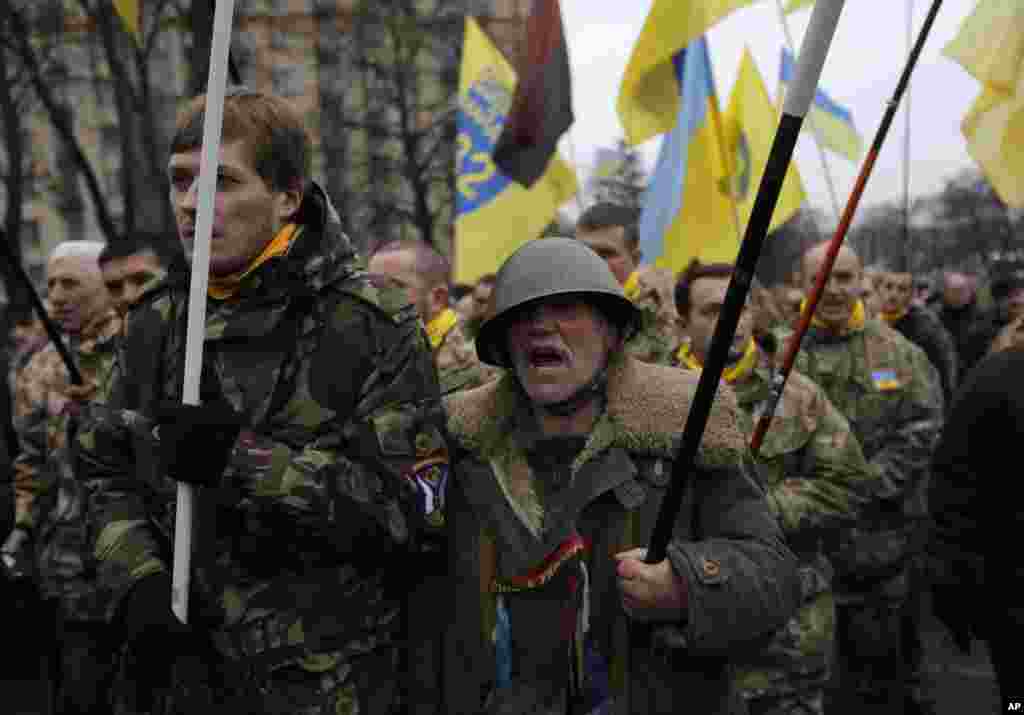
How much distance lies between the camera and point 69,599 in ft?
15.8

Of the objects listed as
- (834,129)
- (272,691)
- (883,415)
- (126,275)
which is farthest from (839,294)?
(834,129)

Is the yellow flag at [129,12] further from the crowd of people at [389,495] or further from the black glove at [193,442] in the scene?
the black glove at [193,442]

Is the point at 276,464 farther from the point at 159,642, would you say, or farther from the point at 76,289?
the point at 76,289

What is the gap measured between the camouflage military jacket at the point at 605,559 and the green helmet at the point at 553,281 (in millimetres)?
178

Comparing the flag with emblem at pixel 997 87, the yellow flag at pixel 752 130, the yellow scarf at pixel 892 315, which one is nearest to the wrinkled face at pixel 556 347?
the flag with emblem at pixel 997 87

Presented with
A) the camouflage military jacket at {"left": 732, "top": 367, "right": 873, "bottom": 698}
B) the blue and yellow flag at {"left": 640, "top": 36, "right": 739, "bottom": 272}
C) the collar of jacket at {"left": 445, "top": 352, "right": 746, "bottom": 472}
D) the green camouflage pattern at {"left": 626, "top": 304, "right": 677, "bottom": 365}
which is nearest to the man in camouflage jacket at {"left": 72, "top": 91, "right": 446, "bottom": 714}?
the collar of jacket at {"left": 445, "top": 352, "right": 746, "bottom": 472}

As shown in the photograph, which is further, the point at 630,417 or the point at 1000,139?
the point at 1000,139

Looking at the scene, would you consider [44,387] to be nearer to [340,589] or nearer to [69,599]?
[69,599]

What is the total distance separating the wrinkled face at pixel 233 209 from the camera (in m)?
2.61

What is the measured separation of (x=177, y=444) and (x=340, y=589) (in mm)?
492

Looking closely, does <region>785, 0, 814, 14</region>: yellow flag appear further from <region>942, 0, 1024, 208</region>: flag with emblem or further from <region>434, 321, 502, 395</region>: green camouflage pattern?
<region>434, 321, 502, 395</region>: green camouflage pattern

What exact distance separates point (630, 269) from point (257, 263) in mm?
3377

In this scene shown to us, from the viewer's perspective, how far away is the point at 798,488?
4328 millimetres

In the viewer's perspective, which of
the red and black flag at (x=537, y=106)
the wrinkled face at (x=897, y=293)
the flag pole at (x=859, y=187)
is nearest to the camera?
the flag pole at (x=859, y=187)
